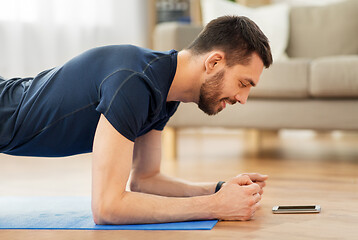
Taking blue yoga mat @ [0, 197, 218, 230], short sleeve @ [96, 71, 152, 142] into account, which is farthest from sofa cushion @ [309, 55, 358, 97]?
short sleeve @ [96, 71, 152, 142]

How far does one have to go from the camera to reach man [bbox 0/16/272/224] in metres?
1.22

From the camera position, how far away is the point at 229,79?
53.2 inches

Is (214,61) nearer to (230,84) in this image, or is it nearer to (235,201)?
(230,84)

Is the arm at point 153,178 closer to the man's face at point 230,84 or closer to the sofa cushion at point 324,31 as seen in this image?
the man's face at point 230,84

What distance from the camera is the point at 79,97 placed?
4.32ft

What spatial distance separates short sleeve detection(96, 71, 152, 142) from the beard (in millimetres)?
181

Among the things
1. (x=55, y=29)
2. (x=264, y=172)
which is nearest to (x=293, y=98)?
(x=264, y=172)

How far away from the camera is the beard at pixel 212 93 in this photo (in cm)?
136

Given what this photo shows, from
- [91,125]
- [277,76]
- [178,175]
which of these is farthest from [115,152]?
[277,76]

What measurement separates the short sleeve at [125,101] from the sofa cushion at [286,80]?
1361 millimetres

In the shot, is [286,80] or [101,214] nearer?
[101,214]

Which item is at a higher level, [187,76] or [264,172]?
[187,76]

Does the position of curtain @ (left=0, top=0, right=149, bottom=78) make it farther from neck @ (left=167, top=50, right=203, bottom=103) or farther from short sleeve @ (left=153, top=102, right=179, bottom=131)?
neck @ (left=167, top=50, right=203, bottom=103)

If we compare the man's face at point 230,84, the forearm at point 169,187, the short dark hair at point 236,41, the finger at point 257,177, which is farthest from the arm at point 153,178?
the short dark hair at point 236,41
